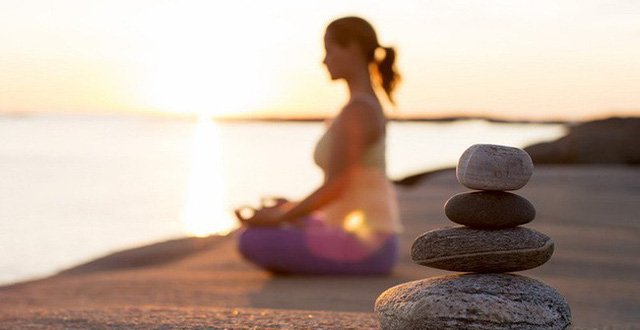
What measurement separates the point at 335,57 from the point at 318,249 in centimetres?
160

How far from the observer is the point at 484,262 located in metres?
4.37

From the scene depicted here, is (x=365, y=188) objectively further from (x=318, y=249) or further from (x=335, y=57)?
(x=335, y=57)

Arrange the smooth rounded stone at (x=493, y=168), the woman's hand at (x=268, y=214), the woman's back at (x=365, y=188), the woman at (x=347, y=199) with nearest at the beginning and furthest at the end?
the smooth rounded stone at (x=493, y=168) < the woman at (x=347, y=199) < the woman's back at (x=365, y=188) < the woman's hand at (x=268, y=214)

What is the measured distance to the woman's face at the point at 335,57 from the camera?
22.2ft

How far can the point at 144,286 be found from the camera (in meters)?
7.85

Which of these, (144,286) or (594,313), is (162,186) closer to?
(144,286)

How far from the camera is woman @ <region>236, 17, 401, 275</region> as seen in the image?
6.84 metres

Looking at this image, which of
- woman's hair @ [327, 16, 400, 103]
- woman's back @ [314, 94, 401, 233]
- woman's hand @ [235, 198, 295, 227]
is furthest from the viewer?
woman's hand @ [235, 198, 295, 227]

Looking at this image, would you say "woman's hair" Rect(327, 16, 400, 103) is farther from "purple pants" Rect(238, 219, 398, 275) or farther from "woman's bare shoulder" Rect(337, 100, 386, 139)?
"purple pants" Rect(238, 219, 398, 275)

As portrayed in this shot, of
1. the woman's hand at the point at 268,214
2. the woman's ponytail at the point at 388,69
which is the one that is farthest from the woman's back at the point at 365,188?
the woman's hand at the point at 268,214

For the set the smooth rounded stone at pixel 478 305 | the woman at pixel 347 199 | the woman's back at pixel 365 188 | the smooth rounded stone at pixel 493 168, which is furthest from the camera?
the woman's back at pixel 365 188

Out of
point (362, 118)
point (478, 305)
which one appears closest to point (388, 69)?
point (362, 118)

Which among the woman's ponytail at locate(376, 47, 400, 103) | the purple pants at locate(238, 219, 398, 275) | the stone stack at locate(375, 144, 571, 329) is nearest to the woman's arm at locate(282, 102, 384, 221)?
the woman's ponytail at locate(376, 47, 400, 103)

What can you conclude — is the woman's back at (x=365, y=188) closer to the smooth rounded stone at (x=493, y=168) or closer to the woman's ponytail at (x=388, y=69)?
the woman's ponytail at (x=388, y=69)
